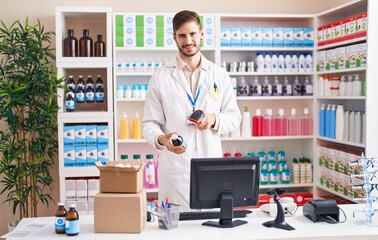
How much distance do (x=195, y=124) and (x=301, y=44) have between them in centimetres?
227

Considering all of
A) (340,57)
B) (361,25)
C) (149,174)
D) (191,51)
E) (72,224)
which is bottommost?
(149,174)

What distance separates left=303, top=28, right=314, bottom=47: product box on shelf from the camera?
468 cm

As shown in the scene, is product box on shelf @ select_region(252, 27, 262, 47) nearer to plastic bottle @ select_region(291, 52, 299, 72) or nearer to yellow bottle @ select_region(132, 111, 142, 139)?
plastic bottle @ select_region(291, 52, 299, 72)

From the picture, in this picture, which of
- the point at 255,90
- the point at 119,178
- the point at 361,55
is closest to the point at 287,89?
the point at 255,90

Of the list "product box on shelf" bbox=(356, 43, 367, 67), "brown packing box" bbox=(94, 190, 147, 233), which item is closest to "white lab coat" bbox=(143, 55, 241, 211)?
"brown packing box" bbox=(94, 190, 147, 233)

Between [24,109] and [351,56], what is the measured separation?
2.94 meters

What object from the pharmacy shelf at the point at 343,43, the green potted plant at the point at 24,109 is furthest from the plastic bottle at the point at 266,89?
the green potted plant at the point at 24,109

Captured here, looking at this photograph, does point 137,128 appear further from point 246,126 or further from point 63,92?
point 246,126

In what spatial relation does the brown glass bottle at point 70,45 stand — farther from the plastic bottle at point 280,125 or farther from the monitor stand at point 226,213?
the monitor stand at point 226,213

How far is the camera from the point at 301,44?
15.3 feet

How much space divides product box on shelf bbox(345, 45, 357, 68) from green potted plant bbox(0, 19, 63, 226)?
2.48 meters

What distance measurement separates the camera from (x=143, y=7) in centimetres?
474

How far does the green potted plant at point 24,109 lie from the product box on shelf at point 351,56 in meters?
2.48

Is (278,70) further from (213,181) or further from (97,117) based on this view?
(213,181)
